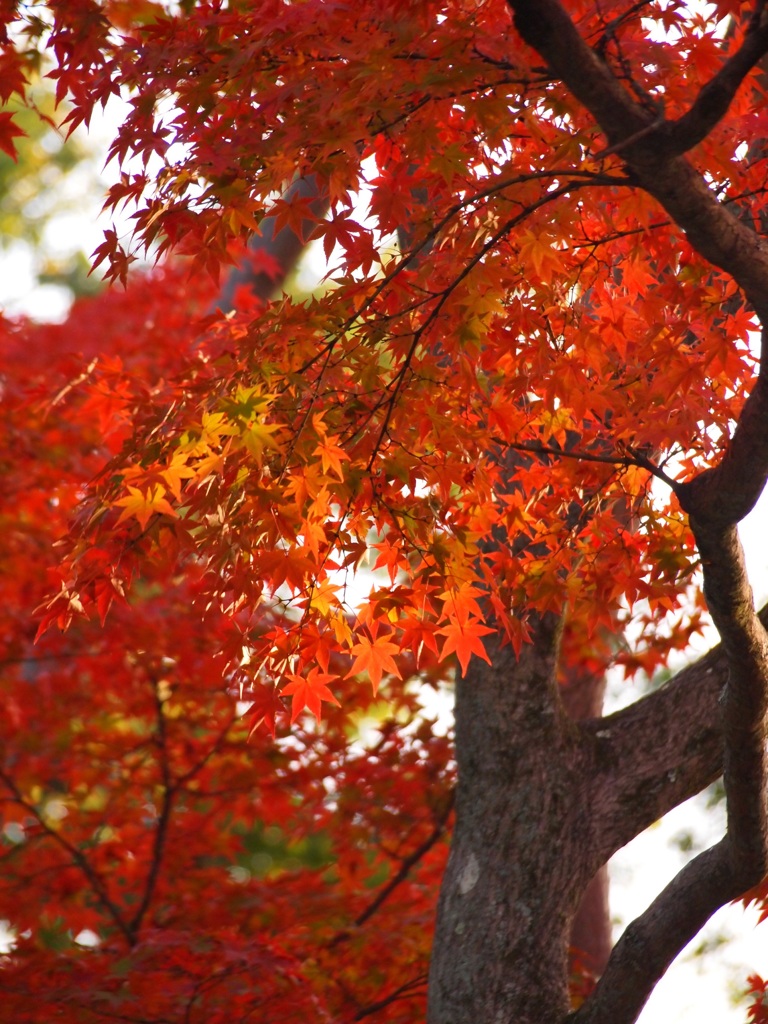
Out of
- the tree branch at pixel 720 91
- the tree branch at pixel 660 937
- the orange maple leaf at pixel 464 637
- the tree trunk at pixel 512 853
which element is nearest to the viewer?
the tree branch at pixel 720 91

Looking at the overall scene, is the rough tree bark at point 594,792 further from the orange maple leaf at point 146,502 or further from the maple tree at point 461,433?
the orange maple leaf at point 146,502

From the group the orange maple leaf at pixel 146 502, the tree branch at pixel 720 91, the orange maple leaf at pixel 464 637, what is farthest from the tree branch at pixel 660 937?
the tree branch at pixel 720 91

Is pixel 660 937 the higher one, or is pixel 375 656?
pixel 375 656

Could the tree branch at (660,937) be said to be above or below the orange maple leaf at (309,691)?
below

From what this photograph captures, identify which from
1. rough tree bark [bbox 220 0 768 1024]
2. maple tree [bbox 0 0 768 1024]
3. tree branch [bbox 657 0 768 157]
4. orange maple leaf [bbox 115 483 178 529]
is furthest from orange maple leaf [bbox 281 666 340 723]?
tree branch [bbox 657 0 768 157]

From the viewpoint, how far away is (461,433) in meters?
2.94

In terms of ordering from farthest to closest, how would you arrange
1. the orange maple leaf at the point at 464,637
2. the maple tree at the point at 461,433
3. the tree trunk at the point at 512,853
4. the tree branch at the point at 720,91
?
the tree trunk at the point at 512,853, the orange maple leaf at the point at 464,637, the maple tree at the point at 461,433, the tree branch at the point at 720,91

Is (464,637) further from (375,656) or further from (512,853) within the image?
(512,853)

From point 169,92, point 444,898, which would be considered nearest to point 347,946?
point 444,898

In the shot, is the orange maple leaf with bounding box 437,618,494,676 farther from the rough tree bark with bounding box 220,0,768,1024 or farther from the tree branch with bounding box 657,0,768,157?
the tree branch with bounding box 657,0,768,157

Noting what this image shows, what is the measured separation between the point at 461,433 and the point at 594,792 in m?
1.67

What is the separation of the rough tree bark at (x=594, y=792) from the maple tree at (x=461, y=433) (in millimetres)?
11

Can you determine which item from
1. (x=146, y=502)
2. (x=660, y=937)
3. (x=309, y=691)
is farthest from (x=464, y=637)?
(x=660, y=937)

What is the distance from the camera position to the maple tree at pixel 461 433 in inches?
98.3
